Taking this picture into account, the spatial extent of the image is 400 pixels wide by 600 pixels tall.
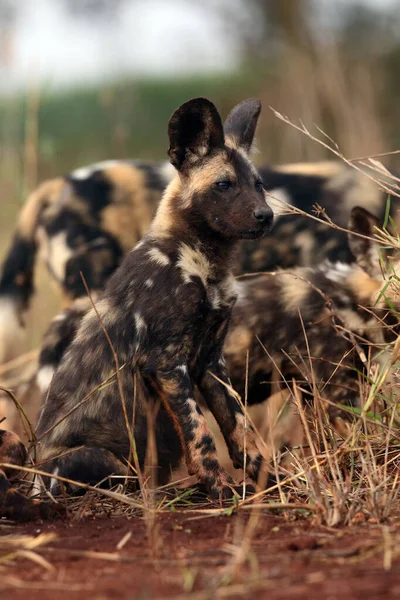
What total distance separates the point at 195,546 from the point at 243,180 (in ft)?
5.55

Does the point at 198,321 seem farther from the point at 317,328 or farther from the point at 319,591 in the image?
the point at 319,591

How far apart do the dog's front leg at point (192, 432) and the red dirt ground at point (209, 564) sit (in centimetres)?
51

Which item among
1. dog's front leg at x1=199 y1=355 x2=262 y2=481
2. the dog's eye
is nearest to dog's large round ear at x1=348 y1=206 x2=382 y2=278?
the dog's eye

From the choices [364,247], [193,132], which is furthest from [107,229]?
[193,132]

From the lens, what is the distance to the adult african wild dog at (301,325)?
4305 mm

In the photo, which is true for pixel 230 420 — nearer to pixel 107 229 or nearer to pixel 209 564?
pixel 209 564

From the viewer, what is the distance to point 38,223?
564 centimetres

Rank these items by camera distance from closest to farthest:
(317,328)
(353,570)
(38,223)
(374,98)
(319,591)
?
(319,591), (353,570), (317,328), (38,223), (374,98)

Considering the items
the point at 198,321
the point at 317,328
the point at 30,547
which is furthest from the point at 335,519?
the point at 317,328

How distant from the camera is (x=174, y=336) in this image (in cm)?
341

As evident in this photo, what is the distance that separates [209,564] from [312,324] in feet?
7.35

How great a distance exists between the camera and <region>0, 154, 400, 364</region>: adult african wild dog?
5.46 m

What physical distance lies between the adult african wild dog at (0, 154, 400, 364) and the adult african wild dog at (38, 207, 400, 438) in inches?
30.6

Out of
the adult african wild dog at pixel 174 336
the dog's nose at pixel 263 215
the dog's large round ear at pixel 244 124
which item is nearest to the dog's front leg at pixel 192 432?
the adult african wild dog at pixel 174 336
